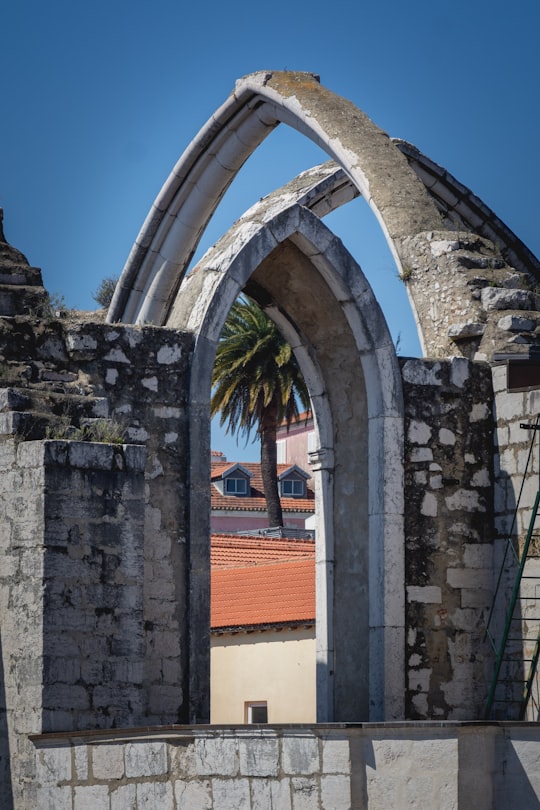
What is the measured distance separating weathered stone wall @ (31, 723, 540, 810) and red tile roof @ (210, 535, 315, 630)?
9412mm

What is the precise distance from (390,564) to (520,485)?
4.03 feet

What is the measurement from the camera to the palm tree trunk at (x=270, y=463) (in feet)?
120

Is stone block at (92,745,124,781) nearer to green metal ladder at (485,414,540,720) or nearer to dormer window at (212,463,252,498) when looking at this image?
green metal ladder at (485,414,540,720)

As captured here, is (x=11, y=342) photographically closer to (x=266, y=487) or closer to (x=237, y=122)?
(x=237, y=122)

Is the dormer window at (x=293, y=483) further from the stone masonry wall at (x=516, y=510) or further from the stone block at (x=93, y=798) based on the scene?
the stone block at (x=93, y=798)

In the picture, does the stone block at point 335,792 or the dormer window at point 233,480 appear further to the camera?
the dormer window at point 233,480

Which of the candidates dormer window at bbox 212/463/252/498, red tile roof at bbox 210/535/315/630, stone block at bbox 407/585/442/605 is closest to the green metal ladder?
stone block at bbox 407/585/442/605

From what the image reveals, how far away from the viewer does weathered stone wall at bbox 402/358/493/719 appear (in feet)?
43.3

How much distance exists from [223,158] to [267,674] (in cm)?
621

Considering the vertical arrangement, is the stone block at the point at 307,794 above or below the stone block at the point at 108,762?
below

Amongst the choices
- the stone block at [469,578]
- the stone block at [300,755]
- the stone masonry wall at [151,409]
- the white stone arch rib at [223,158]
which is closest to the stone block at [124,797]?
the stone block at [300,755]

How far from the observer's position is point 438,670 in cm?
1319

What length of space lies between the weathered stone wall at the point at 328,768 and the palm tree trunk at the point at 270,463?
27088 mm

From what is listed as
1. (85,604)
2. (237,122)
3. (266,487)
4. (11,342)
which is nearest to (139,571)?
(85,604)
